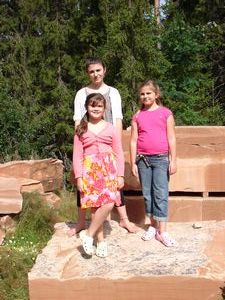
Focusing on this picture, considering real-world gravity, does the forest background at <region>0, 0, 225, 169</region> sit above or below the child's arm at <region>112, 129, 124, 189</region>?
above

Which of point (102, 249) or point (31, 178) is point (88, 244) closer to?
point (102, 249)

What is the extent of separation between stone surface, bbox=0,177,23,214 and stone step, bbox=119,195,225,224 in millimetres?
1296

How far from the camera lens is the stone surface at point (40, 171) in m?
7.50

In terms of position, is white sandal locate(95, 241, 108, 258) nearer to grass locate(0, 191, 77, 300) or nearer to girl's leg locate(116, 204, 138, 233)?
girl's leg locate(116, 204, 138, 233)

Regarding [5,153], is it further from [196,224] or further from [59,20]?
[196,224]

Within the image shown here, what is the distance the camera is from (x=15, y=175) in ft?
24.8

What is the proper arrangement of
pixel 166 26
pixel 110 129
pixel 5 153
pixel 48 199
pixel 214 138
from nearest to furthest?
pixel 110 129, pixel 214 138, pixel 48 199, pixel 5 153, pixel 166 26

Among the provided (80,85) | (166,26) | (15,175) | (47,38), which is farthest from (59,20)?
(15,175)

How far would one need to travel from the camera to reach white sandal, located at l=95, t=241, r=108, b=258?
4.06 meters

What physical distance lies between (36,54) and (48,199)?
16.2ft

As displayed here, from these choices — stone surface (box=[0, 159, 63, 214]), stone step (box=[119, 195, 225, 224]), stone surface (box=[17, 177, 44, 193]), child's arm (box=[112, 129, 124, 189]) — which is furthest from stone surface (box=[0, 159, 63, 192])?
child's arm (box=[112, 129, 124, 189])

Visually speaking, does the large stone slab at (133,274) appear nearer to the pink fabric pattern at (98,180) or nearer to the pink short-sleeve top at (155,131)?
the pink fabric pattern at (98,180)

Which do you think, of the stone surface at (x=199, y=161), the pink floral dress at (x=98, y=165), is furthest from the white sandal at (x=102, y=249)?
the stone surface at (x=199, y=161)

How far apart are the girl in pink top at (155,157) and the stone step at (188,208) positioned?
132 cm
